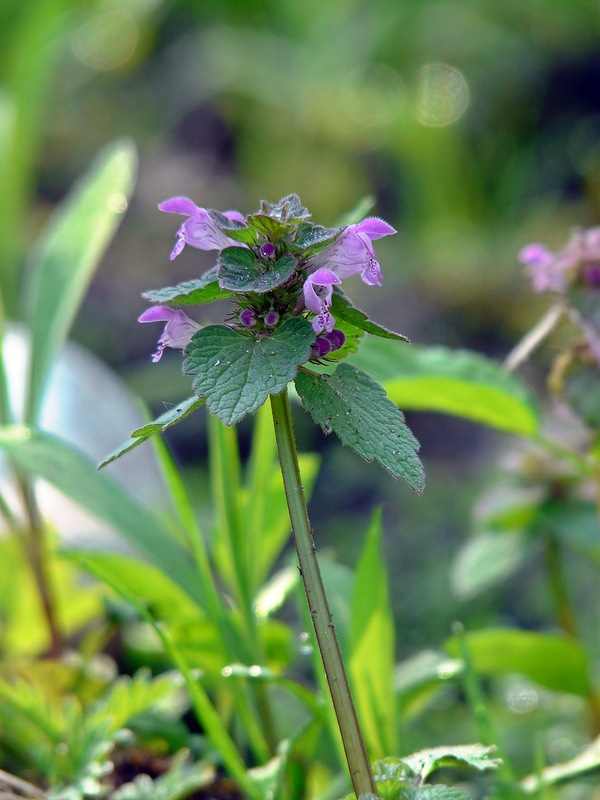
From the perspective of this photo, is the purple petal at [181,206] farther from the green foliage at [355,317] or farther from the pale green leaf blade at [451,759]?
the pale green leaf blade at [451,759]

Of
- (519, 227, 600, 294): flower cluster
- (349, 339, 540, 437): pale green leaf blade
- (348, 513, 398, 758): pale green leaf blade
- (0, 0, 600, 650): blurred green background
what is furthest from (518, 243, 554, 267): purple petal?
(0, 0, 600, 650): blurred green background

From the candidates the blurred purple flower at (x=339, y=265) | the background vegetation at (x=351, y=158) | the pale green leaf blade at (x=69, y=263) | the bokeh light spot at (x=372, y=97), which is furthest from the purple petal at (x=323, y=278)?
the bokeh light spot at (x=372, y=97)

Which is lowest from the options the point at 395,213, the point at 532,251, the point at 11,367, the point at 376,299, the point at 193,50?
the point at 532,251

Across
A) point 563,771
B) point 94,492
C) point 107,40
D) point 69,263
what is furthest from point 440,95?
point 563,771

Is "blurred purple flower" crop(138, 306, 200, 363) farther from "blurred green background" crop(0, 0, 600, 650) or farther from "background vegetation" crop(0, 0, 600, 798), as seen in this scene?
"blurred green background" crop(0, 0, 600, 650)

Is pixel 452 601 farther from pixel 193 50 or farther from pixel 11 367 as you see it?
pixel 193 50

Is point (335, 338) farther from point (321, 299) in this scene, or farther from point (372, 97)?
point (372, 97)

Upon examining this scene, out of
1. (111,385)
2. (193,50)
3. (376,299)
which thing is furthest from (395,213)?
(111,385)

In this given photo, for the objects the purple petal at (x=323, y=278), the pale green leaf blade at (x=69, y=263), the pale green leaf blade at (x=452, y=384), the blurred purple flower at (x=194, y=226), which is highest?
the pale green leaf blade at (x=69, y=263)
